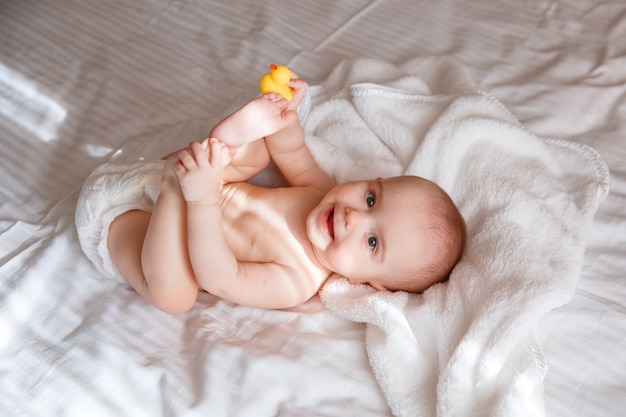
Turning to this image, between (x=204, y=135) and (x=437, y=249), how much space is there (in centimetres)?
58

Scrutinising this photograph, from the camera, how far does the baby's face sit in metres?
1.11

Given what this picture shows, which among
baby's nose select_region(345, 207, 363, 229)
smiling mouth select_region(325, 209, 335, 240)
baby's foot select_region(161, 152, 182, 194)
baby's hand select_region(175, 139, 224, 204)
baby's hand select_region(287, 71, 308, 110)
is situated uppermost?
baby's hand select_region(287, 71, 308, 110)

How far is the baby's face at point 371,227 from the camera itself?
1.11 m

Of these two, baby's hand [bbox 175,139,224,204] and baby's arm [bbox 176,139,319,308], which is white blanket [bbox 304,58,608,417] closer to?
baby's arm [bbox 176,139,319,308]

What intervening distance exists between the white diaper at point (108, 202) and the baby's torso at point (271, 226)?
13 cm

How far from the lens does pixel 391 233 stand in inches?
44.0

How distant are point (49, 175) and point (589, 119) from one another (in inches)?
43.3

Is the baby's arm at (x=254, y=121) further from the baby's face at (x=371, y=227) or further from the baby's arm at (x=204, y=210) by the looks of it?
the baby's face at (x=371, y=227)

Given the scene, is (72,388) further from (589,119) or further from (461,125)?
(589,119)

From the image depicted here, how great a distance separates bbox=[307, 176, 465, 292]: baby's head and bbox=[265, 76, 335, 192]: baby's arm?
150mm

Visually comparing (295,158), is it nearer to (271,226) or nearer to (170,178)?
(271,226)

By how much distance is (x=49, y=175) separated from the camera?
142 cm

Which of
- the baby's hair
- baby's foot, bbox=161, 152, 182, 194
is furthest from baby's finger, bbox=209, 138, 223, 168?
the baby's hair

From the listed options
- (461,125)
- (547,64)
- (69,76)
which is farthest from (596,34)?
(69,76)
